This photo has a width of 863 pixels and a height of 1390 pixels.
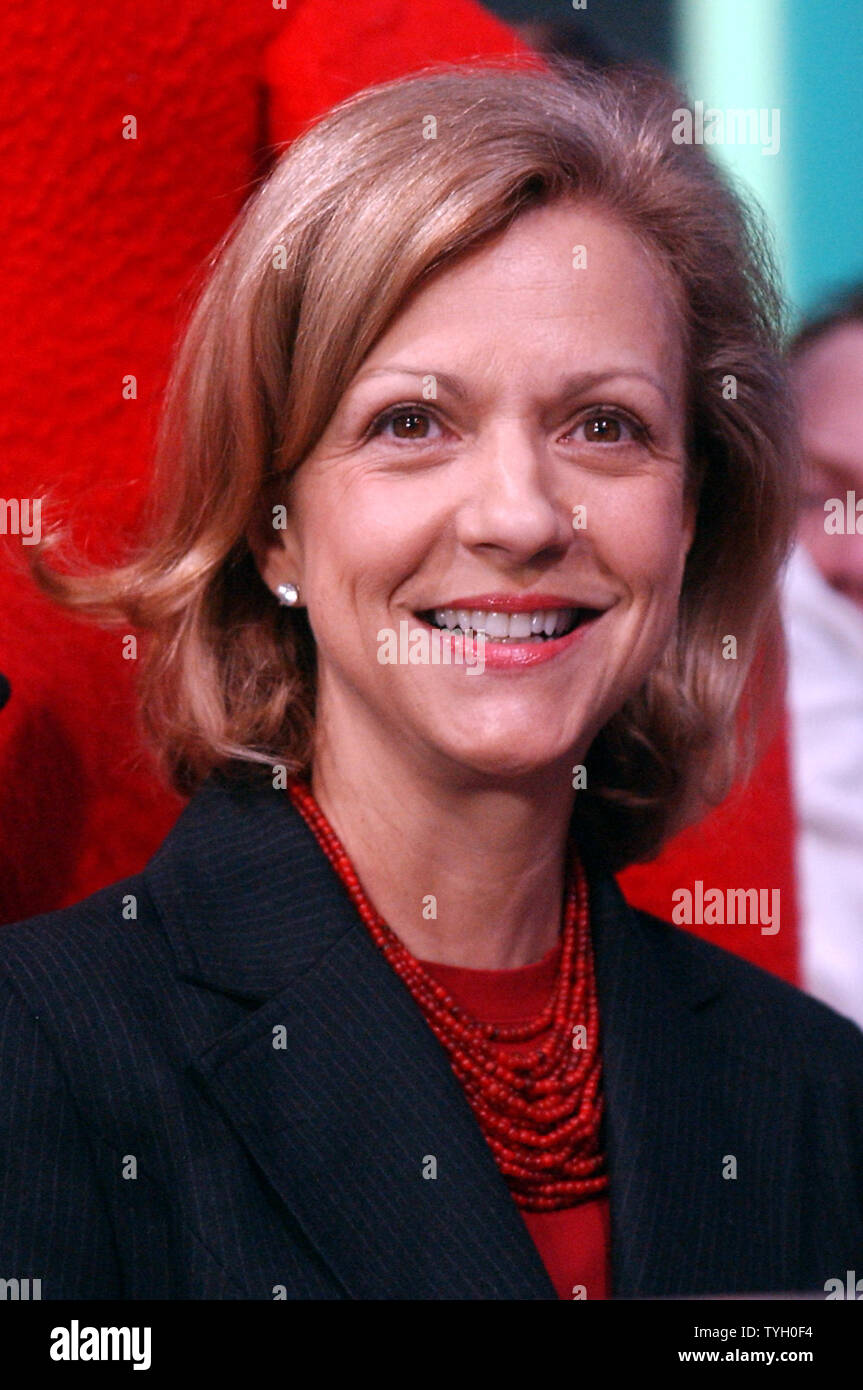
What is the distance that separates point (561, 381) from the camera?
4.30ft

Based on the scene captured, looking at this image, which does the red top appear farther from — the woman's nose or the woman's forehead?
the woman's forehead

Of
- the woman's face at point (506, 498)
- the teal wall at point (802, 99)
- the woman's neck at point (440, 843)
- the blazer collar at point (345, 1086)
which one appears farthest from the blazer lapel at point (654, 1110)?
the teal wall at point (802, 99)

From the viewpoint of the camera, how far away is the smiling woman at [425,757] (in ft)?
4.09

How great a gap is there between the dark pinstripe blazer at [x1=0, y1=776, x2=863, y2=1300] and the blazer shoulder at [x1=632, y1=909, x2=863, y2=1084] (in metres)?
0.11

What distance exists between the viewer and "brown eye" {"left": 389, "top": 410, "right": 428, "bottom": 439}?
1322 mm

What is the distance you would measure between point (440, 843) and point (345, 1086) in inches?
8.9

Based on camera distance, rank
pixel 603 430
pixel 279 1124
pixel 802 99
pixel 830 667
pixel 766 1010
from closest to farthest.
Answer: pixel 279 1124
pixel 603 430
pixel 766 1010
pixel 802 99
pixel 830 667

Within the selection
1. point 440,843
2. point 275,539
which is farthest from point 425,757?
point 275,539

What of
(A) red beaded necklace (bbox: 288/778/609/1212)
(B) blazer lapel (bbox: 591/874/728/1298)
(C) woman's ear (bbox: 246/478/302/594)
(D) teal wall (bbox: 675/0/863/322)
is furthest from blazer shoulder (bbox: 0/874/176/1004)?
(D) teal wall (bbox: 675/0/863/322)

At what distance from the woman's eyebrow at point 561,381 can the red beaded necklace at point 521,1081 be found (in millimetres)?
362

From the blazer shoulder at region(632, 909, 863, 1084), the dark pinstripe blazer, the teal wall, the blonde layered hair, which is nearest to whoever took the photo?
the dark pinstripe blazer

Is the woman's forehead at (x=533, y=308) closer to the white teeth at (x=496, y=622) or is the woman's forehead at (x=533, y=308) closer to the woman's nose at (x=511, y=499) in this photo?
the woman's nose at (x=511, y=499)

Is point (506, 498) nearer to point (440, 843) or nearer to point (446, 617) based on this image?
point (446, 617)
